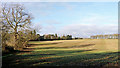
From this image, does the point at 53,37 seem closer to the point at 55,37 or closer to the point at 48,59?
the point at 55,37

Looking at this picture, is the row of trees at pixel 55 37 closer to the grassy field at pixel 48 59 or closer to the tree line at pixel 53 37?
the tree line at pixel 53 37

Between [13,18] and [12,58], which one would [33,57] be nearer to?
[12,58]

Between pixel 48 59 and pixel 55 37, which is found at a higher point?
pixel 55 37

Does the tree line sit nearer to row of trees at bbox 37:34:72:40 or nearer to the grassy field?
row of trees at bbox 37:34:72:40

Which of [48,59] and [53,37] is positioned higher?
[53,37]

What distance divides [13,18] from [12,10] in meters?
0.50

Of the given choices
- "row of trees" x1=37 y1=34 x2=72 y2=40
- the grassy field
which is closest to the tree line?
"row of trees" x1=37 y1=34 x2=72 y2=40

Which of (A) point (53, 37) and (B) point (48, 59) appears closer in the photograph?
(B) point (48, 59)

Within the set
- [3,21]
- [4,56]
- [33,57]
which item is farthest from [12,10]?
[33,57]

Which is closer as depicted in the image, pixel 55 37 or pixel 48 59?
pixel 48 59

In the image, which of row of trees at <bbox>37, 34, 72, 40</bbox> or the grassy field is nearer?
the grassy field

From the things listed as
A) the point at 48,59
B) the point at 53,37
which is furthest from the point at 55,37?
the point at 48,59

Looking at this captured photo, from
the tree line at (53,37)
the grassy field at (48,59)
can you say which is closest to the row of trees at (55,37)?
the tree line at (53,37)

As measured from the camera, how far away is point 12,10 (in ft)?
20.4
